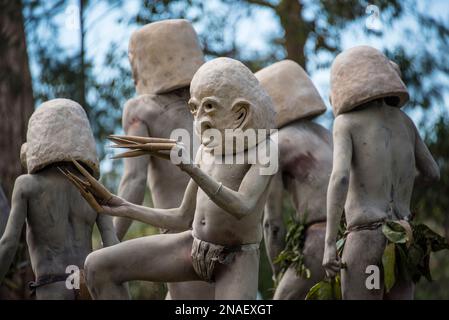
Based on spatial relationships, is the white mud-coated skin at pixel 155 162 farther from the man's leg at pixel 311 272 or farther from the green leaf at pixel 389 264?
the green leaf at pixel 389 264

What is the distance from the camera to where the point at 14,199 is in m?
8.00

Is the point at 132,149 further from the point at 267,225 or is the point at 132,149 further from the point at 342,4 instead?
the point at 342,4

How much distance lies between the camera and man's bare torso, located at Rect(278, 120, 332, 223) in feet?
30.9

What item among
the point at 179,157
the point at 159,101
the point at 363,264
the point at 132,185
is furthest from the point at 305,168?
the point at 179,157

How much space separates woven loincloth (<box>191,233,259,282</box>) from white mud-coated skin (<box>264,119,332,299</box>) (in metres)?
2.10

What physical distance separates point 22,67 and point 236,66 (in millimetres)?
7088

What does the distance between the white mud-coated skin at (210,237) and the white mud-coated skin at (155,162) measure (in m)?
1.82

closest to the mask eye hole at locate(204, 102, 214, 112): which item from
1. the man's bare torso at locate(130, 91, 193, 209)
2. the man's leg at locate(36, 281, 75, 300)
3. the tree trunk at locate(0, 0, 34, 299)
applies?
the man's leg at locate(36, 281, 75, 300)

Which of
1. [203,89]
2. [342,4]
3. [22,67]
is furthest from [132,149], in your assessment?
[342,4]

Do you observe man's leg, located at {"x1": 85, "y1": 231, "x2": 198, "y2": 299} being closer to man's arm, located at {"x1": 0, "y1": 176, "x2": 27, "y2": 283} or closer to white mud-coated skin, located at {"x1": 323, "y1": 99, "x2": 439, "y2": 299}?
man's arm, located at {"x1": 0, "y1": 176, "x2": 27, "y2": 283}

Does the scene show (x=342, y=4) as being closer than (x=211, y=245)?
No

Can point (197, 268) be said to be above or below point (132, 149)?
below

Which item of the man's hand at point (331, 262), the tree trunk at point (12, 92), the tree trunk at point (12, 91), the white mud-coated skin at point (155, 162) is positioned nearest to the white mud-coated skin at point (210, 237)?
the man's hand at point (331, 262)
